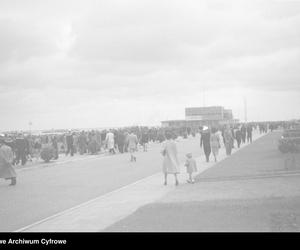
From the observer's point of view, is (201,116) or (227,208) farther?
(201,116)

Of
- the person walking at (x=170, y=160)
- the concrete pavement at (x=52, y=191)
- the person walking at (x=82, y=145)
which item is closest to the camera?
the concrete pavement at (x=52, y=191)

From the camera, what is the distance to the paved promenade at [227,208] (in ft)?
26.5

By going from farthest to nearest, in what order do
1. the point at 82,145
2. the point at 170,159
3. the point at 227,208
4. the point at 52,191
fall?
the point at 82,145 < the point at 170,159 < the point at 52,191 < the point at 227,208

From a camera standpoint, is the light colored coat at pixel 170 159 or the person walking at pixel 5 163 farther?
the person walking at pixel 5 163

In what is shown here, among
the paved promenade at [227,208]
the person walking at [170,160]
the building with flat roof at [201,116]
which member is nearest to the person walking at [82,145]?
the person walking at [170,160]

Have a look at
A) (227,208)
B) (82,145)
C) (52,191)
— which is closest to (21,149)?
(82,145)

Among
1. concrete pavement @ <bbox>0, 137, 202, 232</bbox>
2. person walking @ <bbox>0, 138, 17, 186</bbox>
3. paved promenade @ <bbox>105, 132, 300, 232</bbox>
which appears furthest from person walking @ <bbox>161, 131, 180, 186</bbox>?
person walking @ <bbox>0, 138, 17, 186</bbox>

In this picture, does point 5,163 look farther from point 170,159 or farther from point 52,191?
point 170,159

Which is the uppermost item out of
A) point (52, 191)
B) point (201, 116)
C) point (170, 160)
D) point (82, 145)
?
point (201, 116)

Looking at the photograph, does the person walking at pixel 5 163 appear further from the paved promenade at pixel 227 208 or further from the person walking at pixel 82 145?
the person walking at pixel 82 145

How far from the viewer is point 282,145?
22.9 metres

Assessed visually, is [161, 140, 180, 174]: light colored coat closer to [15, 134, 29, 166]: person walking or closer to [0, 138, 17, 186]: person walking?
[0, 138, 17, 186]: person walking

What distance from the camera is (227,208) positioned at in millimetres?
9555
